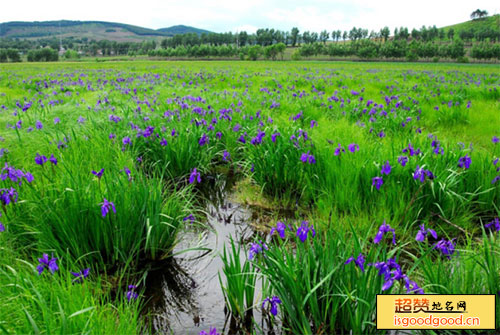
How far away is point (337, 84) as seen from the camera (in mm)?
14242

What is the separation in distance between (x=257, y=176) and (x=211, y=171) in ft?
3.54

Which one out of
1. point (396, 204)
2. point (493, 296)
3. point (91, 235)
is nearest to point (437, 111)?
point (396, 204)

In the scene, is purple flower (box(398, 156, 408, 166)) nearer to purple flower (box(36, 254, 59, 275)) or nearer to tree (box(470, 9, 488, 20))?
purple flower (box(36, 254, 59, 275))

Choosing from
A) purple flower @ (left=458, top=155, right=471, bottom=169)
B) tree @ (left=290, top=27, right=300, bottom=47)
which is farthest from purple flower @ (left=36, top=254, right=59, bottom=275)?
tree @ (left=290, top=27, right=300, bottom=47)

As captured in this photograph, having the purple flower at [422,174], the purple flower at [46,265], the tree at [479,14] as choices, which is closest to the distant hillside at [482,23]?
the tree at [479,14]

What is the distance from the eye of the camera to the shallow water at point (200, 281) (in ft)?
7.17

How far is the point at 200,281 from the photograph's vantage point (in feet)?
8.69

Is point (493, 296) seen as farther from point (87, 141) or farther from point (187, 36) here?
point (187, 36)

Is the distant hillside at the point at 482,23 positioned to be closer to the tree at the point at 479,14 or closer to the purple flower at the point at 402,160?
the tree at the point at 479,14

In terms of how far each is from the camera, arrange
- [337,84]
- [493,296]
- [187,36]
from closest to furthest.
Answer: [493,296]
[337,84]
[187,36]

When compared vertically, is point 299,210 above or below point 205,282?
above

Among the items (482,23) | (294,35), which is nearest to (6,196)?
(294,35)

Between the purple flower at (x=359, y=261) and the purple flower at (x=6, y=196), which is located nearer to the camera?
the purple flower at (x=359, y=261)

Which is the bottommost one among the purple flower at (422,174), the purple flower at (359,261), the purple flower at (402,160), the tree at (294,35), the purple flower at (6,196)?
the purple flower at (359,261)
